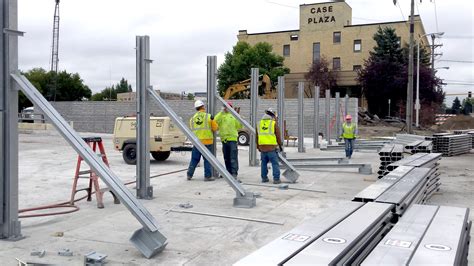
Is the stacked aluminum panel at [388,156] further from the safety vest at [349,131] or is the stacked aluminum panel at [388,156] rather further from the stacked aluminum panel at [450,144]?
the stacked aluminum panel at [450,144]

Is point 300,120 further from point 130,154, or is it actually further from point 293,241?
point 293,241

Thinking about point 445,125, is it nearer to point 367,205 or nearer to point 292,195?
point 292,195

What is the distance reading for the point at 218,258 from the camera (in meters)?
5.14

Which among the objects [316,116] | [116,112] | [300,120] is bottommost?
[300,120]

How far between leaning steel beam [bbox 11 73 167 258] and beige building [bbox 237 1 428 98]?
5297cm

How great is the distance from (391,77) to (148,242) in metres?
46.4

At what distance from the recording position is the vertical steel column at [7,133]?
5637 millimetres

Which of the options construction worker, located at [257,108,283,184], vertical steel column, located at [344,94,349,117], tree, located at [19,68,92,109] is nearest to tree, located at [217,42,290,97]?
tree, located at [19,68,92,109]

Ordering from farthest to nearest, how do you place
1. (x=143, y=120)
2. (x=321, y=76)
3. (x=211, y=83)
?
(x=321, y=76)
(x=211, y=83)
(x=143, y=120)

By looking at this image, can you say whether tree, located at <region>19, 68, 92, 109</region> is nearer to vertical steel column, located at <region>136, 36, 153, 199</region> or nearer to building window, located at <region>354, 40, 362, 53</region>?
building window, located at <region>354, 40, 362, 53</region>

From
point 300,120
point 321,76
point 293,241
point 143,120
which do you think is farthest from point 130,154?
point 321,76

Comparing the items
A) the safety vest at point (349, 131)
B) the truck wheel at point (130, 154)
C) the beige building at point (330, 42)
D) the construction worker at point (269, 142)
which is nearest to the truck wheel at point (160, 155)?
the truck wheel at point (130, 154)

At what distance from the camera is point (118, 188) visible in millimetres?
5383

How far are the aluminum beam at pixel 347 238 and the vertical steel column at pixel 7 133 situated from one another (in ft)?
13.5
